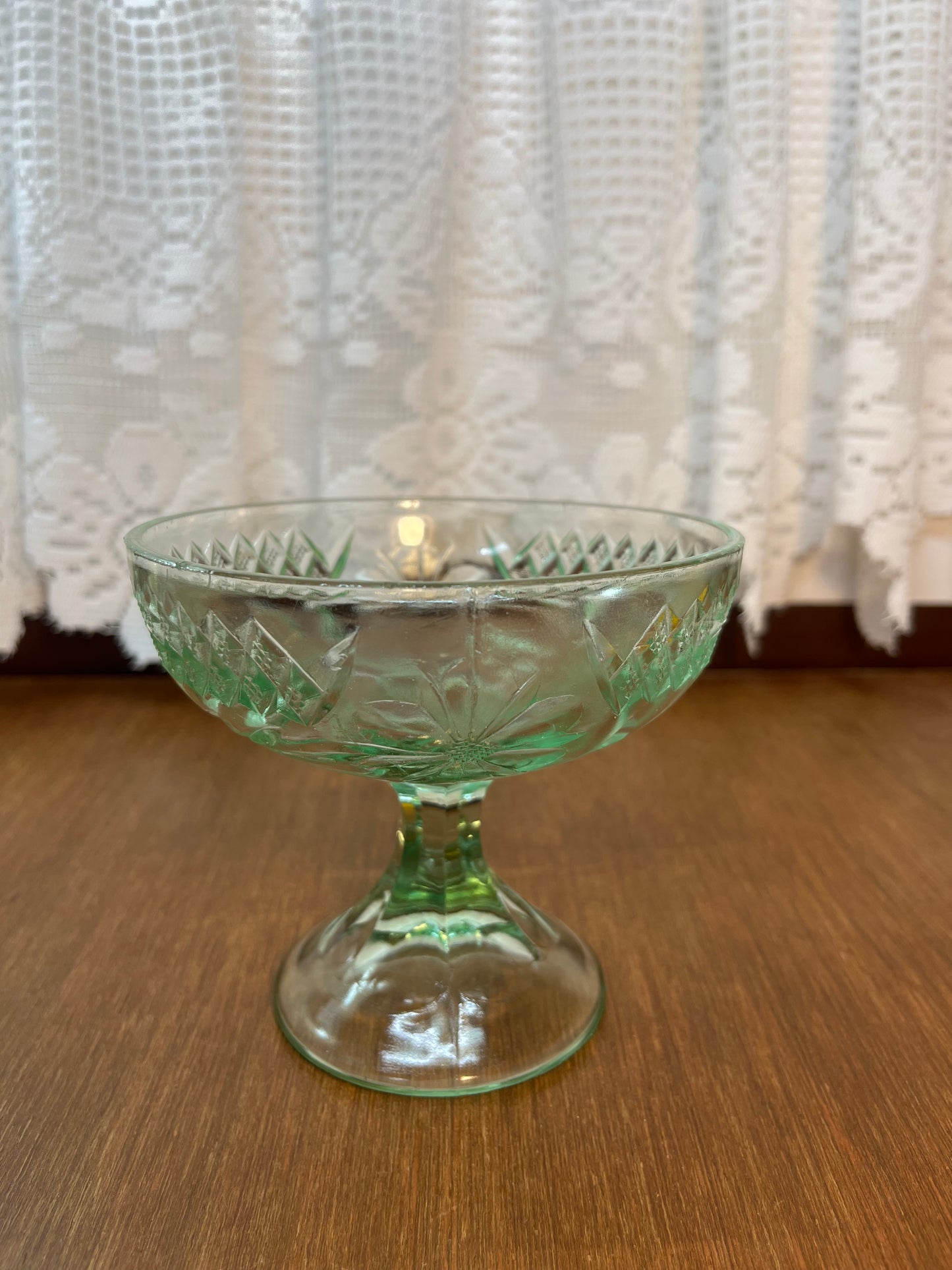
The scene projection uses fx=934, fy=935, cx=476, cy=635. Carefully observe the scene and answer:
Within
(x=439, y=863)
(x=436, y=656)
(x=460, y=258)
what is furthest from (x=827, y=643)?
(x=436, y=656)

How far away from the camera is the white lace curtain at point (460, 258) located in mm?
701

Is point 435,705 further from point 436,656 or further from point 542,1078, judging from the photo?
point 542,1078

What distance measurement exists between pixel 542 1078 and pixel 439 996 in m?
0.06

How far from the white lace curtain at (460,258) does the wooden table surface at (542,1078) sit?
0.79 feet

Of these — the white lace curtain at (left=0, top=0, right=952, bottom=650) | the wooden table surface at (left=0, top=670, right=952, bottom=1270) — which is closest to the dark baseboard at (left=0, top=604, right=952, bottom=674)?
the white lace curtain at (left=0, top=0, right=952, bottom=650)

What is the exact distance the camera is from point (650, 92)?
Answer: 2.38ft

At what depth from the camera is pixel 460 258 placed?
762mm

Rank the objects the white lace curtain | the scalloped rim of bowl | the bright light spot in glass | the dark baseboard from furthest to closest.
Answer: the dark baseboard < the white lace curtain < the bright light spot in glass < the scalloped rim of bowl

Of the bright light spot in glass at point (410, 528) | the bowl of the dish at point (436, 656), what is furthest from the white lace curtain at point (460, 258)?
the bowl of the dish at point (436, 656)

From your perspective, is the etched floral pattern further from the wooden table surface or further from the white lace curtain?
the white lace curtain

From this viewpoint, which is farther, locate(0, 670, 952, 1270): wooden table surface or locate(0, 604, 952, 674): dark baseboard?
locate(0, 604, 952, 674): dark baseboard

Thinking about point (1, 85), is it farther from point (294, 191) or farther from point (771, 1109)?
point (771, 1109)

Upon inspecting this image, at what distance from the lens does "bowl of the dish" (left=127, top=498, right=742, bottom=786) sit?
0.30m

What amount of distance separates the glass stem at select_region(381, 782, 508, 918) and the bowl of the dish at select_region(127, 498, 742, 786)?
2.3 inches
